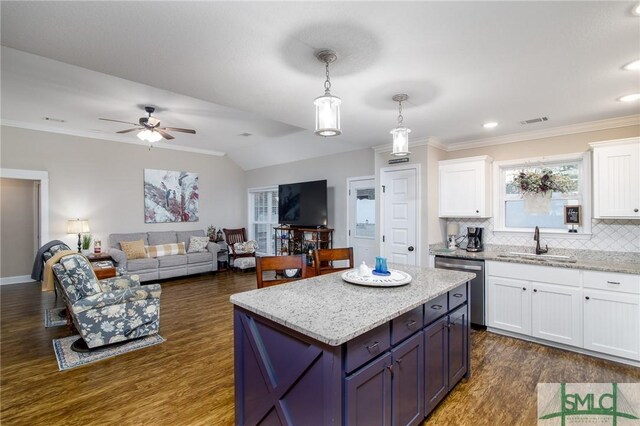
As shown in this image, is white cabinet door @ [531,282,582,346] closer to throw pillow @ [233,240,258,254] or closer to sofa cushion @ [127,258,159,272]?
throw pillow @ [233,240,258,254]

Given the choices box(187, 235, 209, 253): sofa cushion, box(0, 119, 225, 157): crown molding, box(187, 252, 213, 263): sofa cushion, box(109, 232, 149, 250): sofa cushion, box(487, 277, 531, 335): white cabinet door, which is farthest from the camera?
box(187, 235, 209, 253): sofa cushion

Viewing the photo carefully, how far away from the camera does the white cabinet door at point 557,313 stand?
9.96 ft

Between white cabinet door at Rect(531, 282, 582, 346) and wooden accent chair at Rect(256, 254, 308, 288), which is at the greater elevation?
wooden accent chair at Rect(256, 254, 308, 288)

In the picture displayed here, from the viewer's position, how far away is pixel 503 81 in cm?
239

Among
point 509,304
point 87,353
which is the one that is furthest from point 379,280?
point 87,353

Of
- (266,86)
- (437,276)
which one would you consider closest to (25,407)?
(266,86)

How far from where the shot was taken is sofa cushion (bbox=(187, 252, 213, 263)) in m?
6.45

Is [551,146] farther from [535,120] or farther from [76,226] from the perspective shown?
[76,226]

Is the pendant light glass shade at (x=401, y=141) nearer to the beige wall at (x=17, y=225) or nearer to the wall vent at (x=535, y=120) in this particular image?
the wall vent at (x=535, y=120)

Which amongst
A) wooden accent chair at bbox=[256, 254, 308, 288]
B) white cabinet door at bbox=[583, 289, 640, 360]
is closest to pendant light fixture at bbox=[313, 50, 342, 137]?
wooden accent chair at bbox=[256, 254, 308, 288]

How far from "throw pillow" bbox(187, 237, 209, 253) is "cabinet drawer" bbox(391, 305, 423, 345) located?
5.89 m

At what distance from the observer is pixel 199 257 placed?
6578mm

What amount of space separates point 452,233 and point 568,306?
1.56m

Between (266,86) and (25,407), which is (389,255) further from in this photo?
(25,407)
